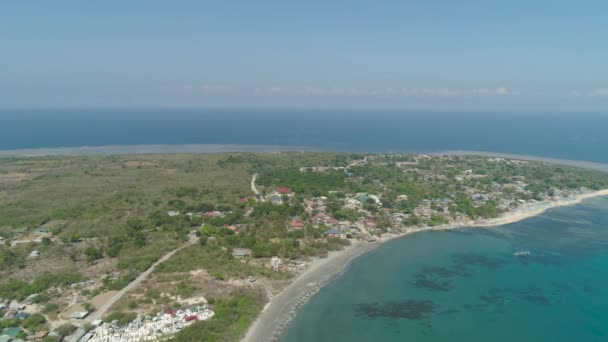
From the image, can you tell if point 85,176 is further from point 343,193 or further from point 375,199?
point 375,199

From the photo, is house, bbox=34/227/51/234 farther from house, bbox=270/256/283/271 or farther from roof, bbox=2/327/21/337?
house, bbox=270/256/283/271

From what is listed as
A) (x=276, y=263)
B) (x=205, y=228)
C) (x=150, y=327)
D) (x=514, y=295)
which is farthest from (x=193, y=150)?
(x=514, y=295)

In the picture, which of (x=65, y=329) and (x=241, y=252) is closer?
(x=65, y=329)

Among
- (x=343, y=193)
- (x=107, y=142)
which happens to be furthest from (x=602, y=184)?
(x=107, y=142)

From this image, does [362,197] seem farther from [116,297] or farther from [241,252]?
[116,297]

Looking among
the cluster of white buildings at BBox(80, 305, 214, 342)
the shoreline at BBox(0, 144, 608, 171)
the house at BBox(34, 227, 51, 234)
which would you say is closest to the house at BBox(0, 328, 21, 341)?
the cluster of white buildings at BBox(80, 305, 214, 342)

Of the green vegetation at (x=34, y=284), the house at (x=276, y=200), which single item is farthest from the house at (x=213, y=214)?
the green vegetation at (x=34, y=284)
